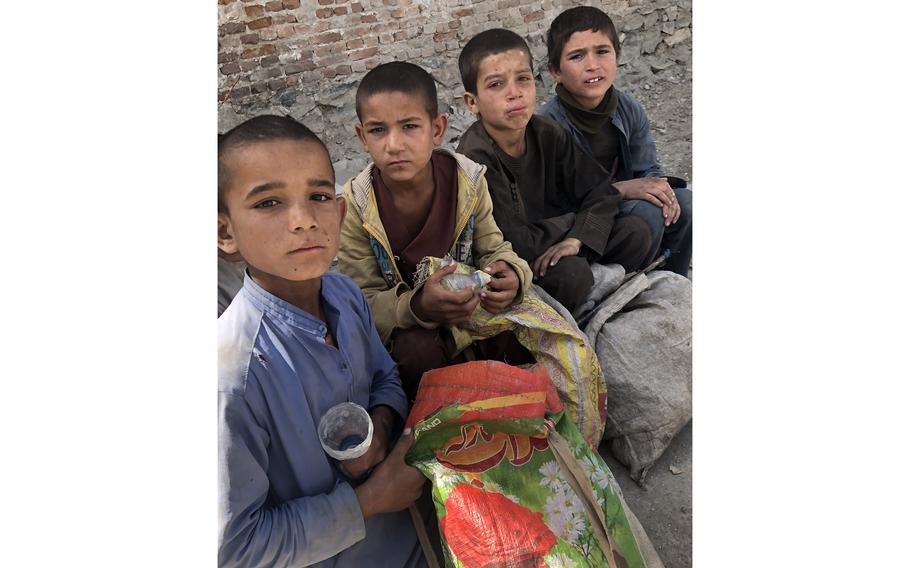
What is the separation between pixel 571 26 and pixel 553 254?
0.54 m

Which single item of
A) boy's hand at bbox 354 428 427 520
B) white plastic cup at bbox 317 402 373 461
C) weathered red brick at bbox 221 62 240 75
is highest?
weathered red brick at bbox 221 62 240 75

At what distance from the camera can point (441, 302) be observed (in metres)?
1.72

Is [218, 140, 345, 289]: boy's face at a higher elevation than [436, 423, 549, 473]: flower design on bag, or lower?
higher

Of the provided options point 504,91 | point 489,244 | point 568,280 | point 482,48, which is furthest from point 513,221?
point 482,48

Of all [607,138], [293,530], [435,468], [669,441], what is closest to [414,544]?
[435,468]

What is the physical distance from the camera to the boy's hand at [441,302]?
5.61 ft

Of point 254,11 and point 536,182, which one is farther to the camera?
point 536,182

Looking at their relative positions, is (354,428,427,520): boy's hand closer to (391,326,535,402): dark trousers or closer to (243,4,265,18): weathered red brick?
(391,326,535,402): dark trousers

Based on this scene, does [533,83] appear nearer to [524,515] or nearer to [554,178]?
[554,178]

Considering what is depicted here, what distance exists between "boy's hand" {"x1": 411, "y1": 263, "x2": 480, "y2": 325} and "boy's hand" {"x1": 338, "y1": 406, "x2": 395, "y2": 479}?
227mm

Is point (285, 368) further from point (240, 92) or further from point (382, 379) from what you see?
point (240, 92)

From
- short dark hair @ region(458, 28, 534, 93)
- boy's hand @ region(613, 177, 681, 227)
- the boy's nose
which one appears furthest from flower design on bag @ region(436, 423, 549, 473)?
short dark hair @ region(458, 28, 534, 93)

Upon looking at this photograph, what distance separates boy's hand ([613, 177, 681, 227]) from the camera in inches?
77.7

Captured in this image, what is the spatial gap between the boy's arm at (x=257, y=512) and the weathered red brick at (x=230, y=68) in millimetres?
726
